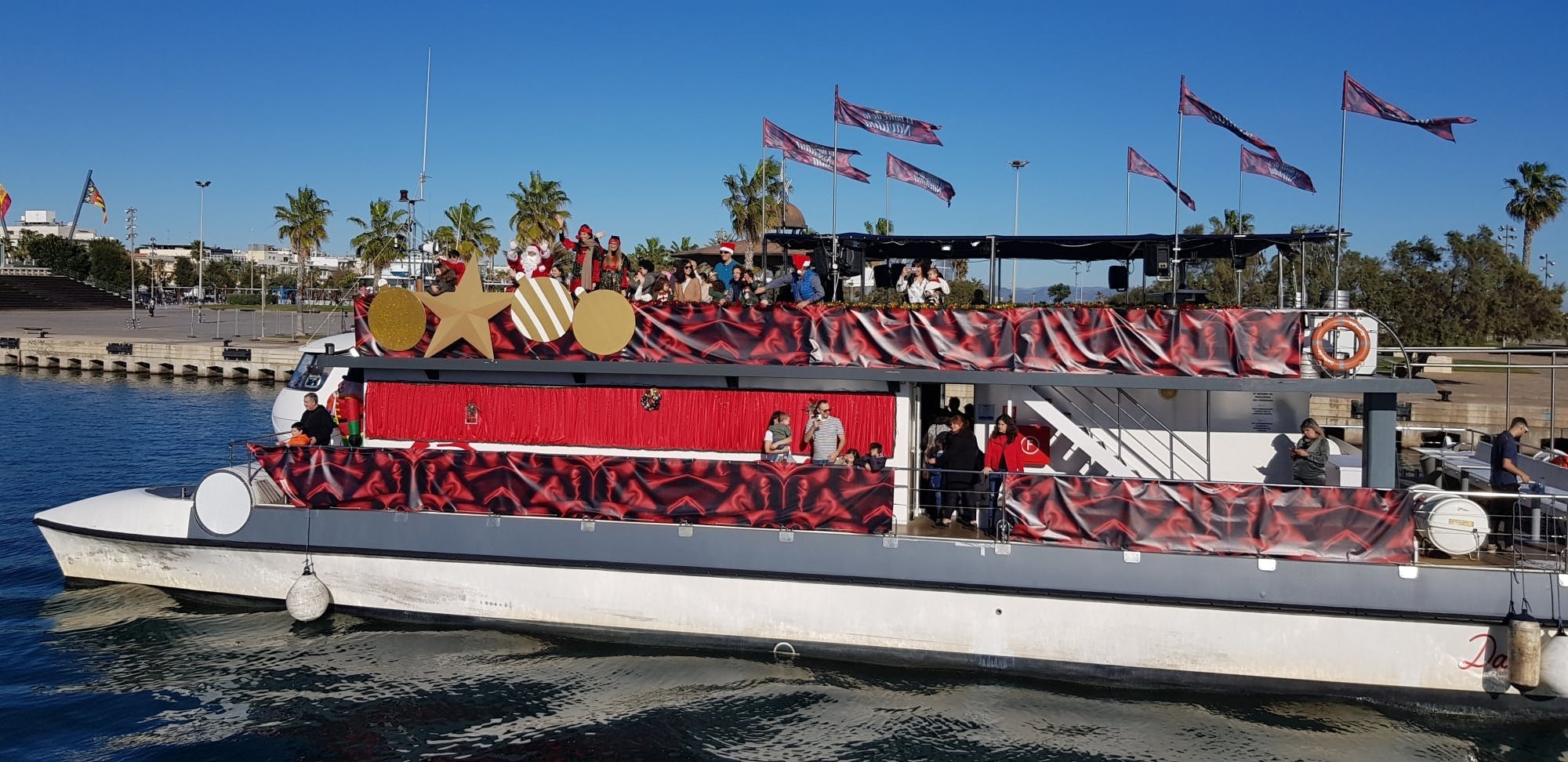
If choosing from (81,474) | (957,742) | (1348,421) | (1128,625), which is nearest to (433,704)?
(957,742)

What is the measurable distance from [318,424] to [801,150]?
771 centimetres

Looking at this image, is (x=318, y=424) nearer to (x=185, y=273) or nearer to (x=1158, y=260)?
(x=1158, y=260)

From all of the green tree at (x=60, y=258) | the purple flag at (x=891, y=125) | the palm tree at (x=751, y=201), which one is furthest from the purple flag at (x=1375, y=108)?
the green tree at (x=60, y=258)

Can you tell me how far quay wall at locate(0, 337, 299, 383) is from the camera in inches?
1860

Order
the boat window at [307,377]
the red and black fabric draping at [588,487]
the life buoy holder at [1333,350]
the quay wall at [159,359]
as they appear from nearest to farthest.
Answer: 1. the life buoy holder at [1333,350]
2. the red and black fabric draping at [588,487]
3. the boat window at [307,377]
4. the quay wall at [159,359]

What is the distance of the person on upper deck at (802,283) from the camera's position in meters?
14.2

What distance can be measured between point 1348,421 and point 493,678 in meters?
28.8

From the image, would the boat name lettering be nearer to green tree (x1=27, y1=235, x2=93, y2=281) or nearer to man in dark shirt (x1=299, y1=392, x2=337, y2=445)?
man in dark shirt (x1=299, y1=392, x2=337, y2=445)

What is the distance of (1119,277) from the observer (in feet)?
58.2

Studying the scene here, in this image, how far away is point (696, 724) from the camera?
1089 centimetres

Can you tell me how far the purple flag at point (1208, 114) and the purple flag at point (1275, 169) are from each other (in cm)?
15

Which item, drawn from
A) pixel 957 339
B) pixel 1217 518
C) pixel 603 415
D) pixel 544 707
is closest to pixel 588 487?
pixel 603 415

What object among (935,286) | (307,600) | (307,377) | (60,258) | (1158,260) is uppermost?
(60,258)

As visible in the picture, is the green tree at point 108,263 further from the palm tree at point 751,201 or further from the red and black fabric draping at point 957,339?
the red and black fabric draping at point 957,339
